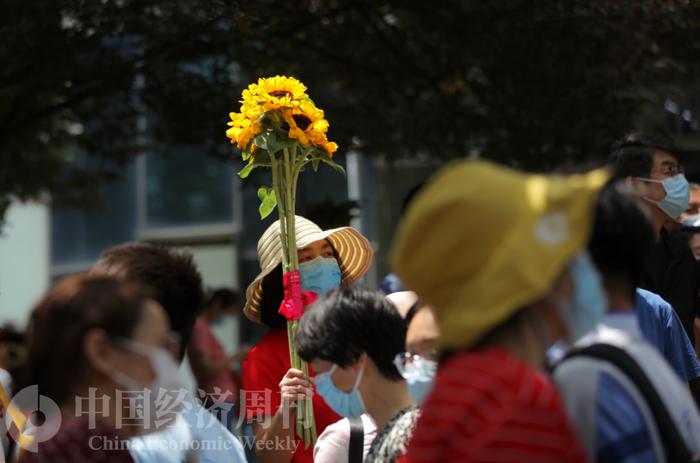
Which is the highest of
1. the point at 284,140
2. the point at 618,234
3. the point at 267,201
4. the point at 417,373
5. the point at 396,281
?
the point at 284,140

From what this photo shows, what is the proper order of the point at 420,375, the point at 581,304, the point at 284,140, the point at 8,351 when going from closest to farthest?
the point at 581,304
the point at 420,375
the point at 284,140
the point at 8,351

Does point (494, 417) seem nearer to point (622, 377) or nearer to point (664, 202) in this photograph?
point (622, 377)

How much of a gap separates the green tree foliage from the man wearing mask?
118 inches

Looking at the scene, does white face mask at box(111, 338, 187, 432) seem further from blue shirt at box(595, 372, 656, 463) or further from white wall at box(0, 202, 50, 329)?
white wall at box(0, 202, 50, 329)

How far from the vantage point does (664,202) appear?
584 centimetres

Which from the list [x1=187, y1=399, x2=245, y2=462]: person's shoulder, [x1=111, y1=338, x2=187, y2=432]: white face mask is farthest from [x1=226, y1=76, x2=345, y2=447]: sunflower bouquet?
[x1=111, y1=338, x2=187, y2=432]: white face mask

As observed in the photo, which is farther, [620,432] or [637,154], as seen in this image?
[637,154]

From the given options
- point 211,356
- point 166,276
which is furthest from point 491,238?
point 211,356

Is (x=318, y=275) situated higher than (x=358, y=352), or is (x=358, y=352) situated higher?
(x=318, y=275)

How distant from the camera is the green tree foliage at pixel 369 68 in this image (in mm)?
9055

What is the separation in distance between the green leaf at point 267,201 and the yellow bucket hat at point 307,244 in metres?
0.08

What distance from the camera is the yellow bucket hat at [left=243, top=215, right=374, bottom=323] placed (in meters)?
5.14

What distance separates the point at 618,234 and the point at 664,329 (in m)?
2.18

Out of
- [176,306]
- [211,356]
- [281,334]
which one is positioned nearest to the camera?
[176,306]
